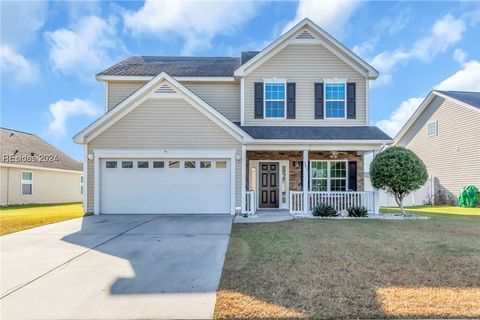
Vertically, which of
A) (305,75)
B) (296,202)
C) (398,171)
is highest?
(305,75)

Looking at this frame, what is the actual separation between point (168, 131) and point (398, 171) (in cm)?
922

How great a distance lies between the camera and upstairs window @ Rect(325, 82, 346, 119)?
47.4ft

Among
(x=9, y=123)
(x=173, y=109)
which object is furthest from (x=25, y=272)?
(x=9, y=123)

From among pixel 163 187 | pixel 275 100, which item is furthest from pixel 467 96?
pixel 163 187

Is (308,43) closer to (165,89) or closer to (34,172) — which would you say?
(165,89)

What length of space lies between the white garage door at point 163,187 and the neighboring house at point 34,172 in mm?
11851

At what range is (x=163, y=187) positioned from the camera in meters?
12.9

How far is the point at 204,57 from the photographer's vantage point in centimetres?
1792

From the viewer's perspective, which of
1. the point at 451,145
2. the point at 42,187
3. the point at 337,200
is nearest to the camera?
the point at 337,200

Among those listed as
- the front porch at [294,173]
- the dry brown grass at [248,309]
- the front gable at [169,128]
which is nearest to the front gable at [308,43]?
the front gable at [169,128]

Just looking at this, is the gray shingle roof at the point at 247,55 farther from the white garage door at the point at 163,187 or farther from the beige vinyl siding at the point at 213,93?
the white garage door at the point at 163,187

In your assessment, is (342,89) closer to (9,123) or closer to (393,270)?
(393,270)

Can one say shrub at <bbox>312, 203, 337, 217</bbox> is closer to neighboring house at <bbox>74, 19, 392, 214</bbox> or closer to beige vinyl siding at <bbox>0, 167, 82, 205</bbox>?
neighboring house at <bbox>74, 19, 392, 214</bbox>

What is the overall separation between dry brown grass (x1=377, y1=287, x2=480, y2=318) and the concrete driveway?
2.43 metres
